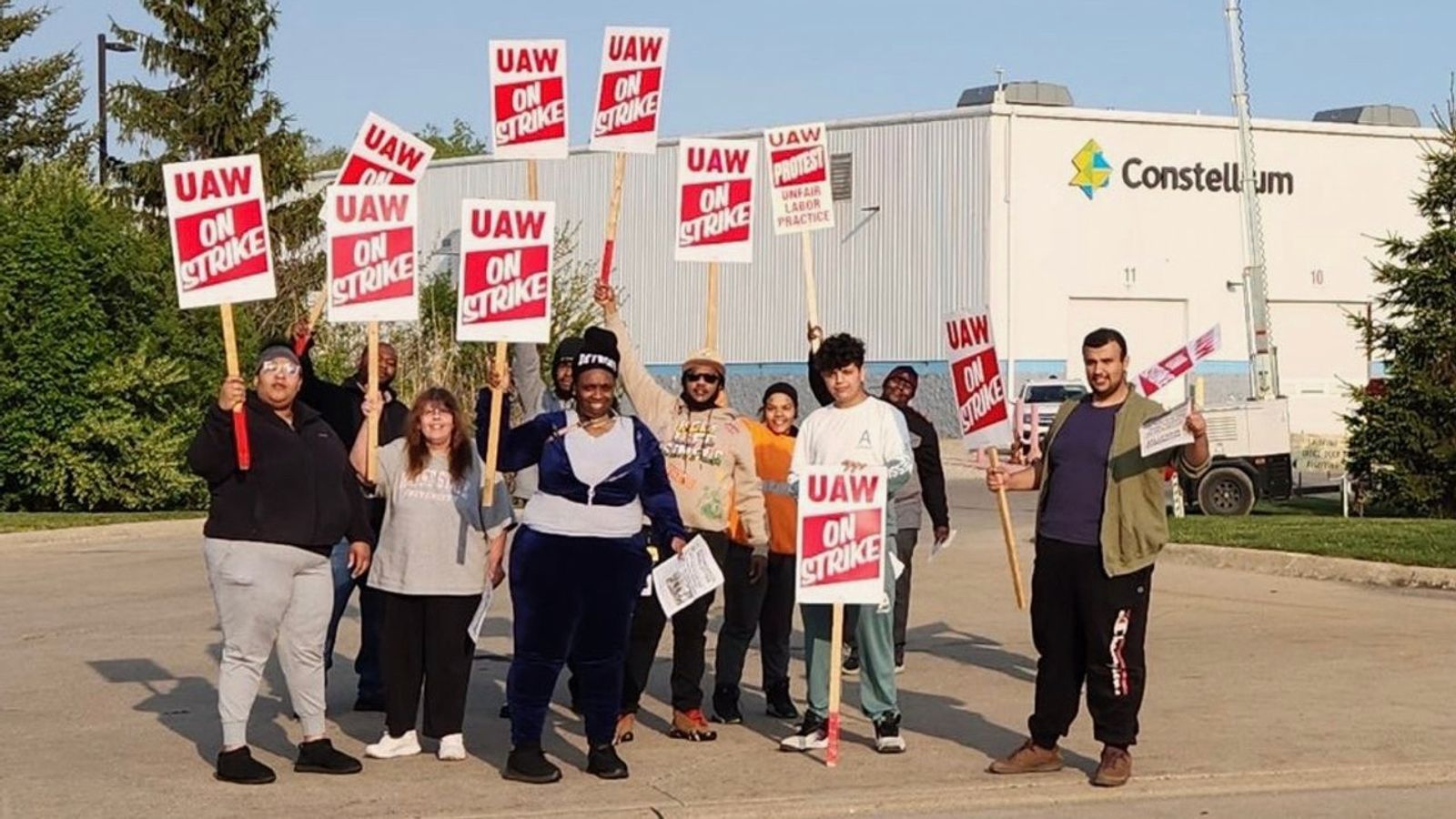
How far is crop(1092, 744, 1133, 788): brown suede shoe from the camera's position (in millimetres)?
9469

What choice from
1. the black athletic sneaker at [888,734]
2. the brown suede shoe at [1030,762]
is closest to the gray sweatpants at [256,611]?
the black athletic sneaker at [888,734]

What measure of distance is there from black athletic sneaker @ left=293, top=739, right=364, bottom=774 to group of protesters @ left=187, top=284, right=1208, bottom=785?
1 centimetres

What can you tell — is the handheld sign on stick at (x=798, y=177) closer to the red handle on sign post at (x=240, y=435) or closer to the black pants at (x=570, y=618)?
the black pants at (x=570, y=618)

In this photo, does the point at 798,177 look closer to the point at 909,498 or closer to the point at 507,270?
the point at 909,498

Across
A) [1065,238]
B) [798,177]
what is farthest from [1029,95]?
[798,177]

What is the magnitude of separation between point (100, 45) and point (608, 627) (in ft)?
143

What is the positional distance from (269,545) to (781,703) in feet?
10.5

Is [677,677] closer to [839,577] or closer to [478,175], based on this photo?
[839,577]

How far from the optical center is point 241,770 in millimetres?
9570

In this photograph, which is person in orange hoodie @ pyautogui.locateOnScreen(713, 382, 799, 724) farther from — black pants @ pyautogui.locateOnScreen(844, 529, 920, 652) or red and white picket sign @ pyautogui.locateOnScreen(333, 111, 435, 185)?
red and white picket sign @ pyautogui.locateOnScreen(333, 111, 435, 185)

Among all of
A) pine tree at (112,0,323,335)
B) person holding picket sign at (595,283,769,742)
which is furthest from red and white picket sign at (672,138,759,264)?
pine tree at (112,0,323,335)

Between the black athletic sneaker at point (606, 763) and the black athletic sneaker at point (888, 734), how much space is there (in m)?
1.28

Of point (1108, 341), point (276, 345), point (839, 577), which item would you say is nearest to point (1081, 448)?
point (1108, 341)

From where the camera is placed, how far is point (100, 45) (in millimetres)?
50281
